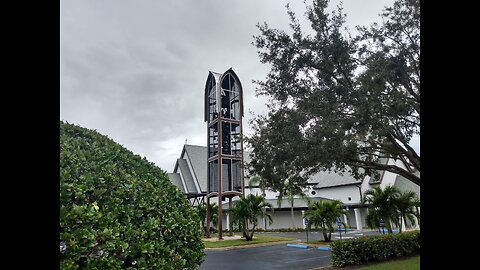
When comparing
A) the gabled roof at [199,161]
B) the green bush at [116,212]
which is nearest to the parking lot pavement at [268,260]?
the green bush at [116,212]

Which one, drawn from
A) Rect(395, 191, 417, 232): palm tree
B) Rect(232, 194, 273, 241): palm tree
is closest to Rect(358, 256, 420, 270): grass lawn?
Rect(395, 191, 417, 232): palm tree

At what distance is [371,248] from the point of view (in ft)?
31.0

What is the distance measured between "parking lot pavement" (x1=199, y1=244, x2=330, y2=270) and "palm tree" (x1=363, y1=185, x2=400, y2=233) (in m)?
2.17

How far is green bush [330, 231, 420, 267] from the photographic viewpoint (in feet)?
29.8

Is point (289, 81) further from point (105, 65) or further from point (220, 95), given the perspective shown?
point (220, 95)

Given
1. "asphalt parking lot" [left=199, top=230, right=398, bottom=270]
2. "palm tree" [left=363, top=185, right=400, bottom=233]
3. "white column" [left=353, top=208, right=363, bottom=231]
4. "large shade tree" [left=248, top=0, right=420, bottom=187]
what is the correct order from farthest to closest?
"white column" [left=353, top=208, right=363, bottom=231]
"palm tree" [left=363, top=185, right=400, bottom=233]
"asphalt parking lot" [left=199, top=230, right=398, bottom=270]
"large shade tree" [left=248, top=0, right=420, bottom=187]

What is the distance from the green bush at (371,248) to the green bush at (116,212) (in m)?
7.21

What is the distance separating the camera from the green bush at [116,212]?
170 cm

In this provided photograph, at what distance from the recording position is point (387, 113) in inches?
254

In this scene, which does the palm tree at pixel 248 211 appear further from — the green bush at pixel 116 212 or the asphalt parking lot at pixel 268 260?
the green bush at pixel 116 212

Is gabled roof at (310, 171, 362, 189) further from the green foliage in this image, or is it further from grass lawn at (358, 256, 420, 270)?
grass lawn at (358, 256, 420, 270)

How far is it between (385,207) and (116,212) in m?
11.5
